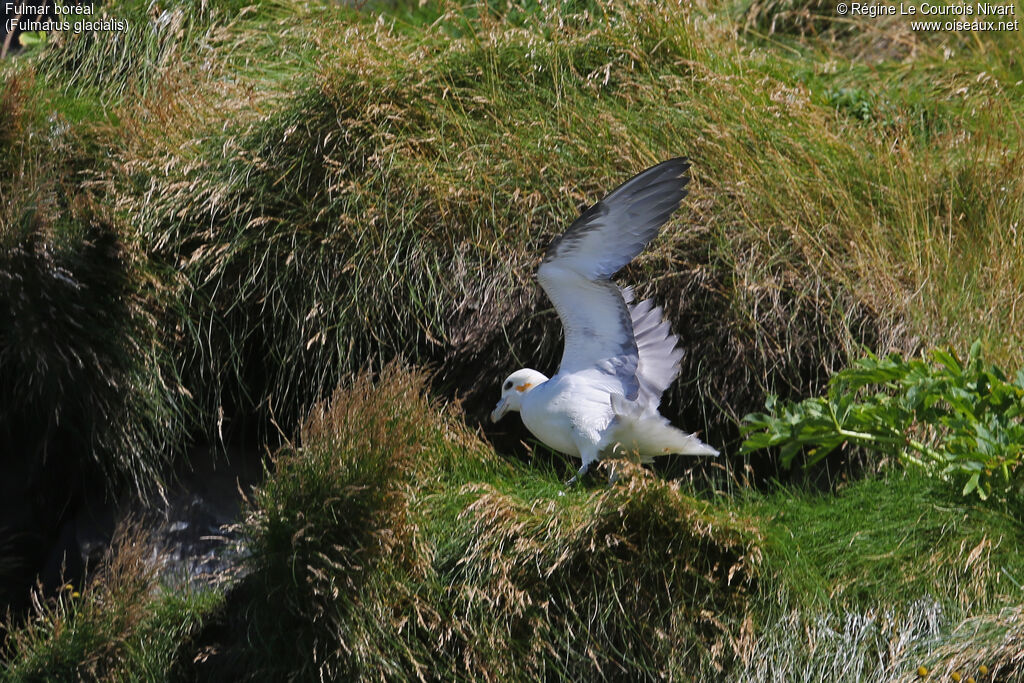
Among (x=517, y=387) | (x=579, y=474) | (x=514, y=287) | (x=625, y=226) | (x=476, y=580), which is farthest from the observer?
(x=514, y=287)

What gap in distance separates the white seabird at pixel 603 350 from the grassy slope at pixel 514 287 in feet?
0.73

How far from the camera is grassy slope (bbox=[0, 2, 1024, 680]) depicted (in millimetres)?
3377

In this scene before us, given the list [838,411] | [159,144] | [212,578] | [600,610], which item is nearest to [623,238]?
[838,411]

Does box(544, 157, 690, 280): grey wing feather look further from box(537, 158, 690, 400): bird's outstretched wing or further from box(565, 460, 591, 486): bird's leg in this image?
box(565, 460, 591, 486): bird's leg

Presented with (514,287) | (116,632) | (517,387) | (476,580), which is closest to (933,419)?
(517,387)

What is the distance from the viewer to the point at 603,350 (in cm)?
374

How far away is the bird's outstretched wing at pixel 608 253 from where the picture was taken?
355cm

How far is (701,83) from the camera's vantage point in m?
4.95

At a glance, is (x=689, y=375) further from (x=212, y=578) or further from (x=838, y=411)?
(x=212, y=578)

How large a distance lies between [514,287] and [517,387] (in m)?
0.60

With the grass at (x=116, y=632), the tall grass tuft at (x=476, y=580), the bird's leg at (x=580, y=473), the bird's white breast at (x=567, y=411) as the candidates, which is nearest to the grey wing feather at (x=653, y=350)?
the bird's white breast at (x=567, y=411)

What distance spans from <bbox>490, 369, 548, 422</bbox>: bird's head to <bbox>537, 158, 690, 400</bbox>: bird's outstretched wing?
6.5 inches

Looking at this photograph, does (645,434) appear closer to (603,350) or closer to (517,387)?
(603,350)

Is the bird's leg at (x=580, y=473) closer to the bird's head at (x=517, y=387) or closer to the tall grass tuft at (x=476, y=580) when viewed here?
the tall grass tuft at (x=476, y=580)
